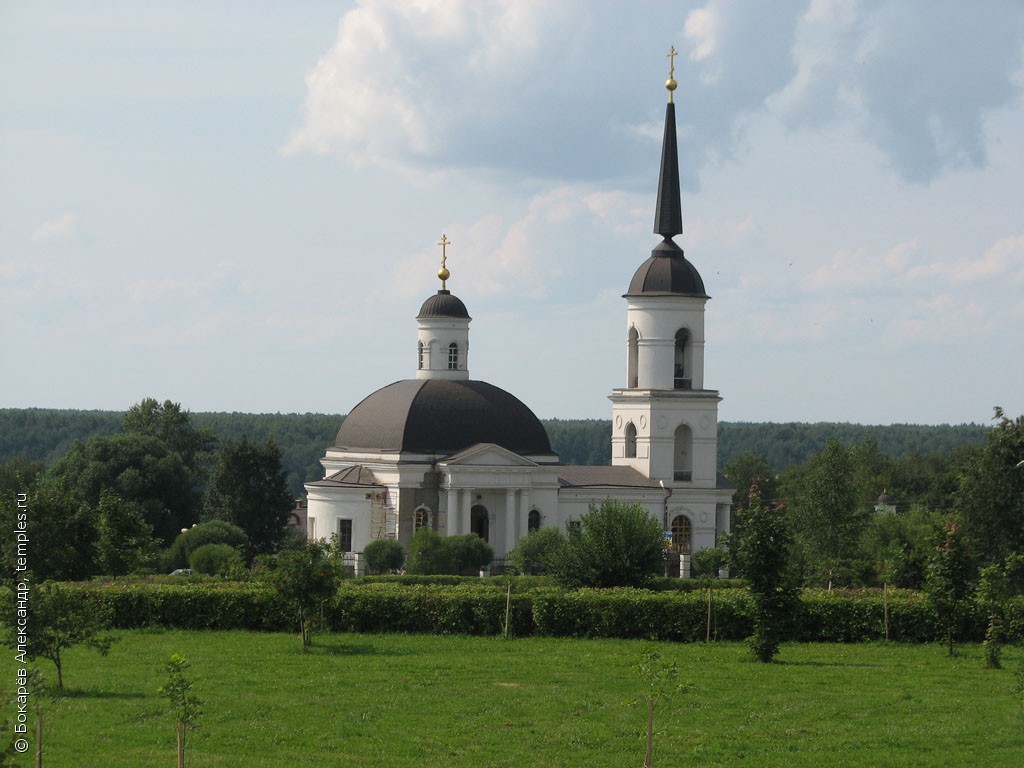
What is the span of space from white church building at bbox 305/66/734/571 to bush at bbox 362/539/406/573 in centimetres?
297

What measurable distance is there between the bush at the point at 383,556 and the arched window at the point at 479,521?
16.4 feet

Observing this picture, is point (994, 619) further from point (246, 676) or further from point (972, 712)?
point (246, 676)

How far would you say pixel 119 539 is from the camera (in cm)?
3978

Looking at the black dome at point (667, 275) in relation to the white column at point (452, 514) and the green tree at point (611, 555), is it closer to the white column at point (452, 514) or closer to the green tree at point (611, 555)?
the white column at point (452, 514)

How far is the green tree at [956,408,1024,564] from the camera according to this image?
52238 millimetres

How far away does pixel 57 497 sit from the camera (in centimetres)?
4116

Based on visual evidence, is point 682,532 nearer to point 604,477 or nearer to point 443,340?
point 604,477

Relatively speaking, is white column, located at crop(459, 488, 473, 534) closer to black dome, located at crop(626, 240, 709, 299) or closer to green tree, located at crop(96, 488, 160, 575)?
black dome, located at crop(626, 240, 709, 299)

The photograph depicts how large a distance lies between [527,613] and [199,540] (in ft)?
83.8

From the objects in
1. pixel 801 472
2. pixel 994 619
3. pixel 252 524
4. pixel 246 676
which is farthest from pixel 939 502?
pixel 246 676

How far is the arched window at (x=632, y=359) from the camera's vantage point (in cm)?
6294

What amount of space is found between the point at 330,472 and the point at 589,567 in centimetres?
2601

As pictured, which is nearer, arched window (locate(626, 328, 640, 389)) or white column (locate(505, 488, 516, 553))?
white column (locate(505, 488, 516, 553))

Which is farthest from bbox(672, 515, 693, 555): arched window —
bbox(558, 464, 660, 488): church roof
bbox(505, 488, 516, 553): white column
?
bbox(505, 488, 516, 553): white column
